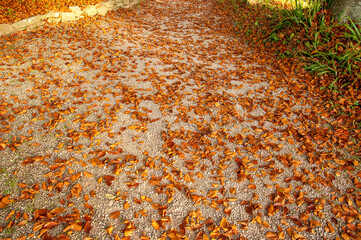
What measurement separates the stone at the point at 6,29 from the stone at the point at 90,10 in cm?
260

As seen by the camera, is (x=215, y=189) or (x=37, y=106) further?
(x=37, y=106)

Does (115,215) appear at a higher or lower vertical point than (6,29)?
lower

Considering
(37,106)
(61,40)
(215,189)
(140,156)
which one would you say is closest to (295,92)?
(215,189)

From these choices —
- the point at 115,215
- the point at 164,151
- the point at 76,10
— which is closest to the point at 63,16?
the point at 76,10

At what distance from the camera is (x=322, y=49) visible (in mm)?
4906

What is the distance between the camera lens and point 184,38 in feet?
23.4

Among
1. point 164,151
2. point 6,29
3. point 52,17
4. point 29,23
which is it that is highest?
point 52,17

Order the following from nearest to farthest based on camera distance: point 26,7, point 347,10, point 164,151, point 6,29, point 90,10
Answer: point 164,151
point 347,10
point 6,29
point 26,7
point 90,10

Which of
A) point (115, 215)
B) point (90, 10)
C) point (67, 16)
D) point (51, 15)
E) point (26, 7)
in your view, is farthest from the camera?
point (90, 10)

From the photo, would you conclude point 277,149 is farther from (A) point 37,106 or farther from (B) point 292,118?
(A) point 37,106

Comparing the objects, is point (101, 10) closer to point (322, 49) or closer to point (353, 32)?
point (322, 49)

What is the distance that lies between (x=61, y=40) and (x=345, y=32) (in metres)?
7.31

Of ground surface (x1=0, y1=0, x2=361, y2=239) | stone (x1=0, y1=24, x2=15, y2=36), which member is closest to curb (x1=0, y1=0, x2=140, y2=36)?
stone (x1=0, y1=24, x2=15, y2=36)

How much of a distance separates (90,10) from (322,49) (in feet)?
25.2
